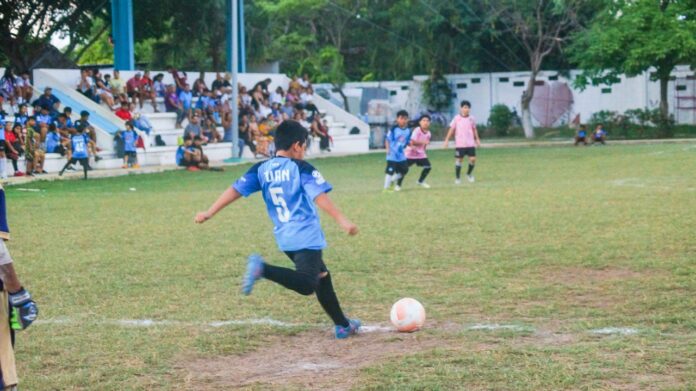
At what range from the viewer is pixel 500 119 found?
48188 millimetres

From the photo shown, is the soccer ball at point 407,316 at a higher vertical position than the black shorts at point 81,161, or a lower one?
lower

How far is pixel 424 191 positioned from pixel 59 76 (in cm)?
1603

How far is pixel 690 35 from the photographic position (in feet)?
122

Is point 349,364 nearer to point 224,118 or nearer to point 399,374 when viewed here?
point 399,374

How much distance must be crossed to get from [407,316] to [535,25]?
39742 millimetres

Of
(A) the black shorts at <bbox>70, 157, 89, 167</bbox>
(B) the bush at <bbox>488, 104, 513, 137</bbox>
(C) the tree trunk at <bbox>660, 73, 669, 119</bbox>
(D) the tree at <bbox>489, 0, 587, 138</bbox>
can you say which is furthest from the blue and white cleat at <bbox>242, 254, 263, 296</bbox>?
(B) the bush at <bbox>488, 104, 513, 137</bbox>

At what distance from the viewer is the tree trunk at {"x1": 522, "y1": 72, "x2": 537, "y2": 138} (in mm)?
45781

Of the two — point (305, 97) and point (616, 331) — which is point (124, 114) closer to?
point (305, 97)

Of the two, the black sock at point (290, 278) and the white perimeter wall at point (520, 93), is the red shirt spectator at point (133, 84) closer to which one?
the white perimeter wall at point (520, 93)

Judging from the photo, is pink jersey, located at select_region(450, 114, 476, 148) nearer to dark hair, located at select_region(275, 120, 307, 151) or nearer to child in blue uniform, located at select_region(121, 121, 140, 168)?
child in blue uniform, located at select_region(121, 121, 140, 168)

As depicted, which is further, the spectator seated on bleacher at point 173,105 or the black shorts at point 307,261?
the spectator seated on bleacher at point 173,105

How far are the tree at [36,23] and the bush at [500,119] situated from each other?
18.9 meters

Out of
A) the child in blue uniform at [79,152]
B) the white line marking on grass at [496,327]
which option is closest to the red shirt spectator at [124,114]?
the child in blue uniform at [79,152]

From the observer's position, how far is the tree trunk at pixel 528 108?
45.8 metres
